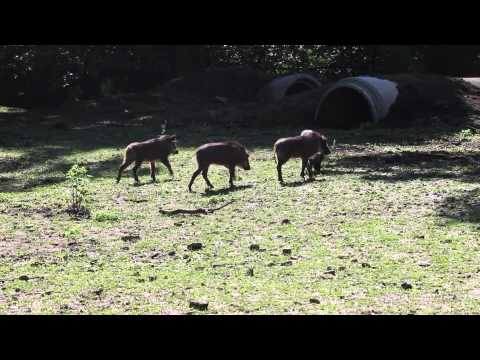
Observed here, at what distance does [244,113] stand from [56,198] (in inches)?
417

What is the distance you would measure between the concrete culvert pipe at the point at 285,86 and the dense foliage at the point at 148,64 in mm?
2044

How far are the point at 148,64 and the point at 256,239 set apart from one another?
2062 cm

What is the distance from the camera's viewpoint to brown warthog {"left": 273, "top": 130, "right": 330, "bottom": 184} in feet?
37.9

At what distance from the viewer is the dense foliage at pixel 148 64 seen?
84.5ft

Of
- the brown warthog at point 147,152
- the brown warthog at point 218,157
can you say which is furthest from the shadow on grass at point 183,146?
the brown warthog at point 218,157

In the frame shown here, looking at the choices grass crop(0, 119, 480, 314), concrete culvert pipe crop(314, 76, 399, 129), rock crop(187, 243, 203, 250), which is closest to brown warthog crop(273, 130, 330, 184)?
grass crop(0, 119, 480, 314)

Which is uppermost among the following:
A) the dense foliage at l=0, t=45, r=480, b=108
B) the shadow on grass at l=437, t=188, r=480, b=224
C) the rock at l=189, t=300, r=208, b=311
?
the dense foliage at l=0, t=45, r=480, b=108

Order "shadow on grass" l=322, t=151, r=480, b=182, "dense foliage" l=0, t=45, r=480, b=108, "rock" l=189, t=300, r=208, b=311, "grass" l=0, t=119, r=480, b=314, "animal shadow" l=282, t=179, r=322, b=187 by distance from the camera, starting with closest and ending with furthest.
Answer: "rock" l=189, t=300, r=208, b=311 < "grass" l=0, t=119, r=480, b=314 < "animal shadow" l=282, t=179, r=322, b=187 < "shadow on grass" l=322, t=151, r=480, b=182 < "dense foliage" l=0, t=45, r=480, b=108

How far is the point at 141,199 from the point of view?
10305 mm

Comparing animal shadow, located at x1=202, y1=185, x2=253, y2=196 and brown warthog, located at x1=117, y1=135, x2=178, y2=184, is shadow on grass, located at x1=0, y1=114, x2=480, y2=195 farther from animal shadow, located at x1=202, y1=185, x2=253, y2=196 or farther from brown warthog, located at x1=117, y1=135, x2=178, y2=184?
animal shadow, located at x1=202, y1=185, x2=253, y2=196

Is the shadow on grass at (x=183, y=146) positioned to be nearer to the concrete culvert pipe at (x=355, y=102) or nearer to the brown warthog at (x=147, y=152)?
the brown warthog at (x=147, y=152)

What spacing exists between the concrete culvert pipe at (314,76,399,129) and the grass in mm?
4070

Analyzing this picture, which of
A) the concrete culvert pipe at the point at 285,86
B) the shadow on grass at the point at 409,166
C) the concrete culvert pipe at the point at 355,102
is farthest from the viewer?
the concrete culvert pipe at the point at 285,86

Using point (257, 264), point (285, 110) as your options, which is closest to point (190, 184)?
point (257, 264)
